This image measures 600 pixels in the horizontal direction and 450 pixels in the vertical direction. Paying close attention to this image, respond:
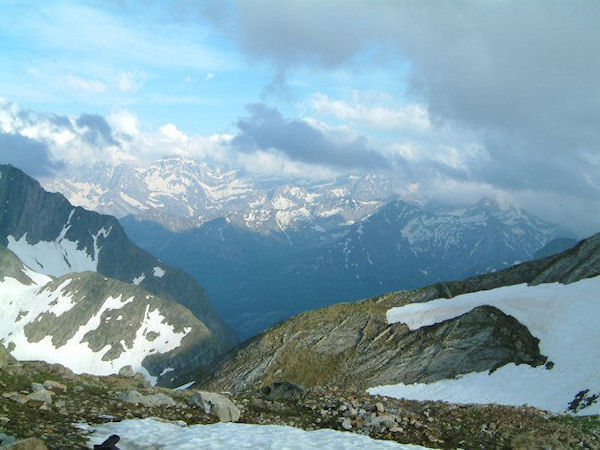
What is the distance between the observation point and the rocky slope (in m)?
61.5

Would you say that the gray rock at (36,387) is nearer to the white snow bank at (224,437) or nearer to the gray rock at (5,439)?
the white snow bank at (224,437)

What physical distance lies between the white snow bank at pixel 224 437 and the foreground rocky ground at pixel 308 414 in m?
1.35

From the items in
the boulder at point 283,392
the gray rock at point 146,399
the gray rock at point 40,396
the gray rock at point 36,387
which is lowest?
the boulder at point 283,392

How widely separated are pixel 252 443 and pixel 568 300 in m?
56.4

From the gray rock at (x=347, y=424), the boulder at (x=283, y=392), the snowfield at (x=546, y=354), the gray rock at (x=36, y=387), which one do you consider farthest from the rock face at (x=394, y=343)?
the gray rock at (x=36, y=387)

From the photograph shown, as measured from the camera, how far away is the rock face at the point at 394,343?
2435 inches

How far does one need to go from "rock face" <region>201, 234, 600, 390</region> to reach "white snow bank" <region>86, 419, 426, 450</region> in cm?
4135

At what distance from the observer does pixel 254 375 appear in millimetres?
78062

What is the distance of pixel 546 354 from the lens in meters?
53.3

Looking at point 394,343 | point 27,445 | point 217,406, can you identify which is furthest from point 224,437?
point 394,343

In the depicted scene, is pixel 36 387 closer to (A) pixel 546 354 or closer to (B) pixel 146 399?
(B) pixel 146 399

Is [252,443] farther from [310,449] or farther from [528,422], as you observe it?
[528,422]

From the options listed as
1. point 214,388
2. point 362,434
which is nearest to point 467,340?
point 214,388

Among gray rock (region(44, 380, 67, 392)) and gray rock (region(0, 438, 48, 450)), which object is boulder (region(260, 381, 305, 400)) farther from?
gray rock (region(0, 438, 48, 450))
